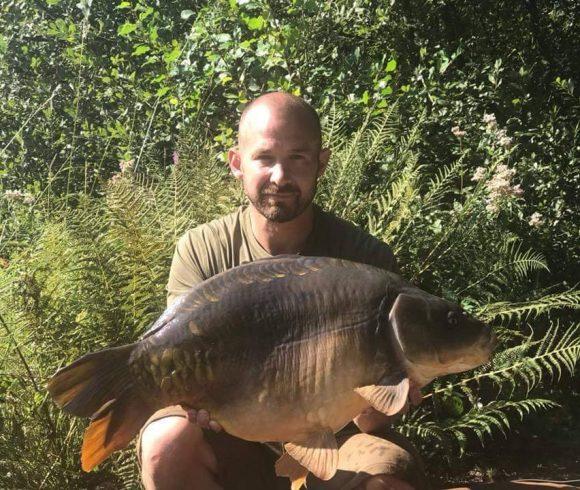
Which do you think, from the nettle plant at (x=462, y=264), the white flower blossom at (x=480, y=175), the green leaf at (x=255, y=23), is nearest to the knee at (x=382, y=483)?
the nettle plant at (x=462, y=264)

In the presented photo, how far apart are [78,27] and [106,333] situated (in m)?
3.41

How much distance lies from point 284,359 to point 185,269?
0.82m

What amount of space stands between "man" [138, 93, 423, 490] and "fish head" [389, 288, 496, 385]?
1.80ft

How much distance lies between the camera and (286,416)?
212cm

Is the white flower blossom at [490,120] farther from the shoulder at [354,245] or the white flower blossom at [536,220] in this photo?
the shoulder at [354,245]

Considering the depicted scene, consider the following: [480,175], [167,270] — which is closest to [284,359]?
[167,270]

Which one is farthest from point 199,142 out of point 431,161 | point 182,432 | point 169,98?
point 182,432

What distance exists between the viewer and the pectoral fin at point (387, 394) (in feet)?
6.80

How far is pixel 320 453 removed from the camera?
215cm

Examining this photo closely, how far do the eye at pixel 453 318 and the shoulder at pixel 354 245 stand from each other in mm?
678

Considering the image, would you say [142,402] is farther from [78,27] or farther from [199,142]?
[78,27]

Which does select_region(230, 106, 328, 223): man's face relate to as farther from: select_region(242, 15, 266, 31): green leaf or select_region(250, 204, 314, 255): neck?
select_region(242, 15, 266, 31): green leaf

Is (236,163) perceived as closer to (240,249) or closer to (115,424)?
(240,249)

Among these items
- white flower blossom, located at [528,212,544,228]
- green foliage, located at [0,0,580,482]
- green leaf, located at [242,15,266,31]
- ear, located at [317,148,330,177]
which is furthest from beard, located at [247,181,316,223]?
white flower blossom, located at [528,212,544,228]
